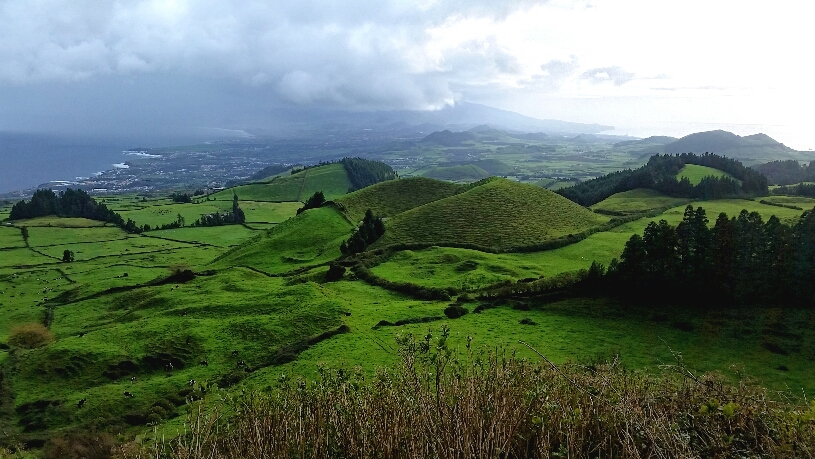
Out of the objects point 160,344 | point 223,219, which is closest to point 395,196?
point 223,219

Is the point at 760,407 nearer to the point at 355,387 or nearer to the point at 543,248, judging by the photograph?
the point at 355,387

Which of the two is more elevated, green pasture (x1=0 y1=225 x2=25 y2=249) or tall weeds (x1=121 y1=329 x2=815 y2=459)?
tall weeds (x1=121 y1=329 x2=815 y2=459)

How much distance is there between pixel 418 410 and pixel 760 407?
254 inches

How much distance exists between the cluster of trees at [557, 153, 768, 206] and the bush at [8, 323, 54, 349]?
115m

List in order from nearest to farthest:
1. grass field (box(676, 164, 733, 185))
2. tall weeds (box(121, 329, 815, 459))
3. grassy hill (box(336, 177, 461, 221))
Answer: tall weeds (box(121, 329, 815, 459))
grassy hill (box(336, 177, 461, 221))
grass field (box(676, 164, 733, 185))

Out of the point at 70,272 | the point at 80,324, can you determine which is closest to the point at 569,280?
the point at 80,324

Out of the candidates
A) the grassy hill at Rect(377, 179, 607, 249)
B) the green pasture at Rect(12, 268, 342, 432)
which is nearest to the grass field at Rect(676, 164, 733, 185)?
the grassy hill at Rect(377, 179, 607, 249)

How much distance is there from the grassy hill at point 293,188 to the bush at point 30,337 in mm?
122550

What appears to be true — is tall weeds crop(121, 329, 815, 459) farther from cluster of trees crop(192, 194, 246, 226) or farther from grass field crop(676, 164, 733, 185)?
grass field crop(676, 164, 733, 185)

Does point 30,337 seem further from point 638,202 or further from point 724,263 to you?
point 638,202

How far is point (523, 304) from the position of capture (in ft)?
147

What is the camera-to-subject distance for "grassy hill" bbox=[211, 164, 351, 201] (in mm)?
168875

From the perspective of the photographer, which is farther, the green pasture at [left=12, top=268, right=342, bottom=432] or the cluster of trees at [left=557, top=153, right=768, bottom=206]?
the cluster of trees at [left=557, top=153, right=768, bottom=206]

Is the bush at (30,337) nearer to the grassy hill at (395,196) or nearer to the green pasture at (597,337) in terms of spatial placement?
the green pasture at (597,337)
